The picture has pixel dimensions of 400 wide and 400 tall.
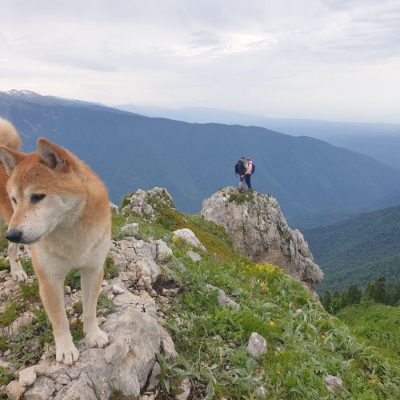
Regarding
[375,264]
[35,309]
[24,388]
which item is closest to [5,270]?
[35,309]

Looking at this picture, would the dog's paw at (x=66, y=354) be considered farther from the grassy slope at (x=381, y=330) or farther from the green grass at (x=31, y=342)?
the grassy slope at (x=381, y=330)

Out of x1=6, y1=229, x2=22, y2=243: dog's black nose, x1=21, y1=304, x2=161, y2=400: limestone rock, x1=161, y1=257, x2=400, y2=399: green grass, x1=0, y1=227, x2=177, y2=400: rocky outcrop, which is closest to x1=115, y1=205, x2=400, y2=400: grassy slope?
x1=161, y1=257, x2=400, y2=399: green grass

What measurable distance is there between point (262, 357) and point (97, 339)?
11.7 ft

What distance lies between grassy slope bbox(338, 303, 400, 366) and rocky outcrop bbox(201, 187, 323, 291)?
706 centimetres

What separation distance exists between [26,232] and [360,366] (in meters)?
8.72

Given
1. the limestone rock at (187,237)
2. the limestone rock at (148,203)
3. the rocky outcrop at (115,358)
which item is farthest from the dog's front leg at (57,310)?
the limestone rock at (148,203)

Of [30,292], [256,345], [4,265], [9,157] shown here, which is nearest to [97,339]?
[30,292]

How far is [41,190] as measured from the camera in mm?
5020

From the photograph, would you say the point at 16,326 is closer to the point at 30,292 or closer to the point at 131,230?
the point at 30,292

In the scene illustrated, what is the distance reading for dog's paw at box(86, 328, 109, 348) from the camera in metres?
6.96

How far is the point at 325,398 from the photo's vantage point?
813 centimetres

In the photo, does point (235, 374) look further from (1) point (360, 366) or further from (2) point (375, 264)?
(2) point (375, 264)

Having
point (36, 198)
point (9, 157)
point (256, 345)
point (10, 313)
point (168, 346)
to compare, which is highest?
point (9, 157)

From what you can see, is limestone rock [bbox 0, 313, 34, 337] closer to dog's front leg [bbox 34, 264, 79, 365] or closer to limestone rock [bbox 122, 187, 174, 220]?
dog's front leg [bbox 34, 264, 79, 365]
